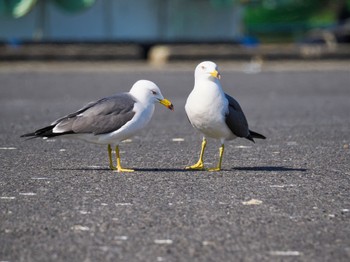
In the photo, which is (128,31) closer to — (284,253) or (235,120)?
(235,120)

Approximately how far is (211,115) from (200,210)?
1731 millimetres

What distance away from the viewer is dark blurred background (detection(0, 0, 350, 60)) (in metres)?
26.0

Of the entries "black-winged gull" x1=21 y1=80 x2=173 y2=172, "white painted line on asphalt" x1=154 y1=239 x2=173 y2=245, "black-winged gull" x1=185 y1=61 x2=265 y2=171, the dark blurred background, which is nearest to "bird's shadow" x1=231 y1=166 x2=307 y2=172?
"black-winged gull" x1=185 y1=61 x2=265 y2=171

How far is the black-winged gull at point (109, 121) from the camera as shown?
8062 millimetres

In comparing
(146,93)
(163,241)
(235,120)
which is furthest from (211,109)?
(163,241)

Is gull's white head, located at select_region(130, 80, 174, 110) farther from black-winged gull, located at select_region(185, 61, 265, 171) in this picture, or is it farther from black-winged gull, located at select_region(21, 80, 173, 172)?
black-winged gull, located at select_region(185, 61, 265, 171)

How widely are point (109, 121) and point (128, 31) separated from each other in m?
21.1

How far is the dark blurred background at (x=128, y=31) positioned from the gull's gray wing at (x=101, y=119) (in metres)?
17.1

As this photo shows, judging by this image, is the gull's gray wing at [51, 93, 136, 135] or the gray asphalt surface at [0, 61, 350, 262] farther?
the gull's gray wing at [51, 93, 136, 135]

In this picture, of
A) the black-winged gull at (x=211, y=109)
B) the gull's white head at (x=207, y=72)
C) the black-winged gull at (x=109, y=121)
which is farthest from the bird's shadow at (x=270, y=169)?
the black-winged gull at (x=109, y=121)

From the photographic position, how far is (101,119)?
8.12 m

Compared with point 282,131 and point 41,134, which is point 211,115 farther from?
point 282,131

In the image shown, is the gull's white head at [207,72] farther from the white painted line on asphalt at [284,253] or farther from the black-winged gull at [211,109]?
the white painted line on asphalt at [284,253]

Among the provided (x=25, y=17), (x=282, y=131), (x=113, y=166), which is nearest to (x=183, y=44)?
(x=25, y=17)
